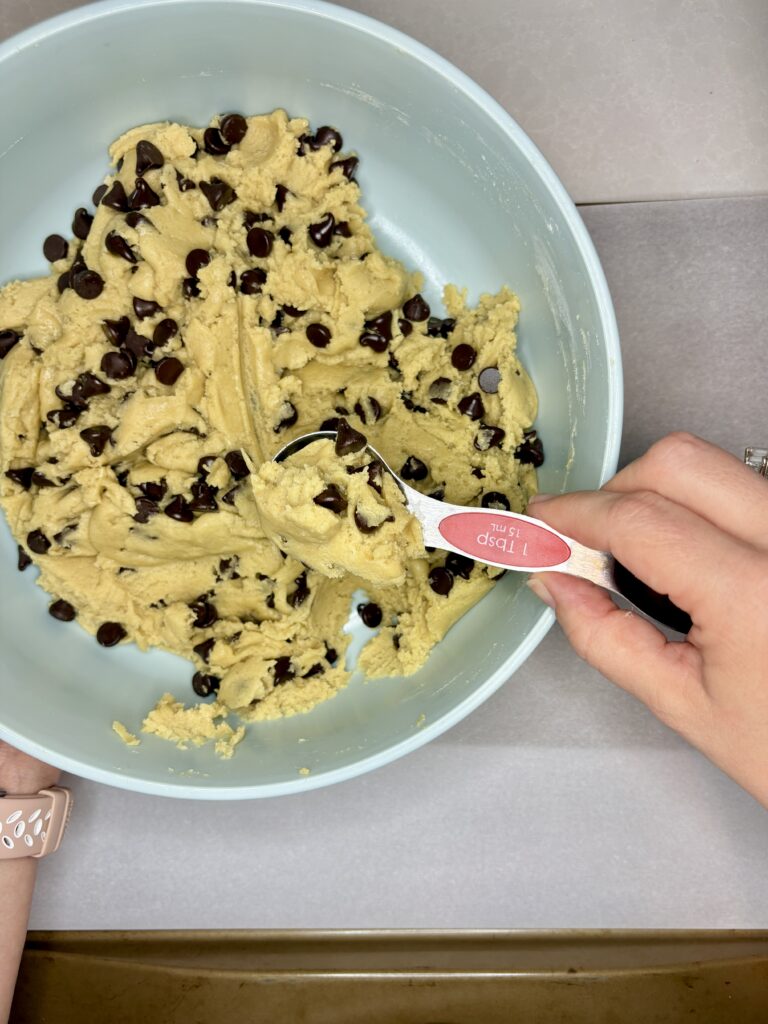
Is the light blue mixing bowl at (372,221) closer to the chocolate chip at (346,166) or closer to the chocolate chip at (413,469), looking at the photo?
the chocolate chip at (346,166)

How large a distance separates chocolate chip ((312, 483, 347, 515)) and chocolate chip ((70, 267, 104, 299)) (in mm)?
528

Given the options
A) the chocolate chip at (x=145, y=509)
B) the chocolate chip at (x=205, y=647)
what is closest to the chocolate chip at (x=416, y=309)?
the chocolate chip at (x=145, y=509)

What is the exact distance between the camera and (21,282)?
138cm

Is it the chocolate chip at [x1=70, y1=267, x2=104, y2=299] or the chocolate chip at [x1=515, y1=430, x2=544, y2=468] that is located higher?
the chocolate chip at [x1=70, y1=267, x2=104, y2=299]

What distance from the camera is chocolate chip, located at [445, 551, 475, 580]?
1.31m

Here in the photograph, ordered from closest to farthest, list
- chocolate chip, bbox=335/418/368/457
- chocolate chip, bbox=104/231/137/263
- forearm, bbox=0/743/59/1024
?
chocolate chip, bbox=335/418/368/457 < chocolate chip, bbox=104/231/137/263 < forearm, bbox=0/743/59/1024

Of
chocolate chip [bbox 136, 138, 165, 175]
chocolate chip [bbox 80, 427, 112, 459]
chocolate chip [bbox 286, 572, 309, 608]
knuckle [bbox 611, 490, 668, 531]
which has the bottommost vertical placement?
chocolate chip [bbox 286, 572, 309, 608]

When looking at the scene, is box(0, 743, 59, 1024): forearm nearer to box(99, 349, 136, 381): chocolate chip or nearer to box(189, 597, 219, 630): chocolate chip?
box(189, 597, 219, 630): chocolate chip

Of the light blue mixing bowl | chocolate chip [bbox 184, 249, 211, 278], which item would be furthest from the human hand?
chocolate chip [bbox 184, 249, 211, 278]

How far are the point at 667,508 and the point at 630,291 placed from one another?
0.65 meters

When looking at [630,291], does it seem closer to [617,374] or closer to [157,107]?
[617,374]

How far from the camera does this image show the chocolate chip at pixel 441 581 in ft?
4.26

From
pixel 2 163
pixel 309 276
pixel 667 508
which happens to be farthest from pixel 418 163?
pixel 667 508

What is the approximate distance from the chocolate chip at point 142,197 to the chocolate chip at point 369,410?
18.1 inches
